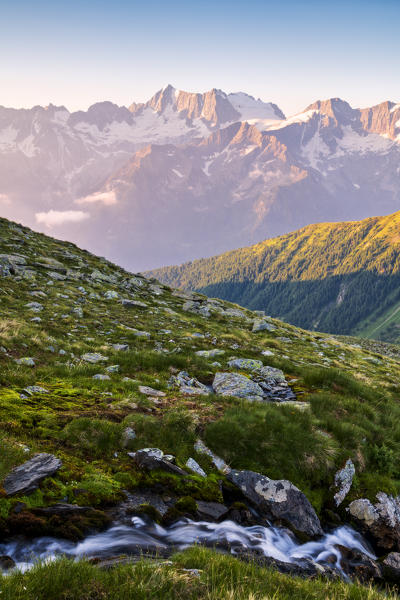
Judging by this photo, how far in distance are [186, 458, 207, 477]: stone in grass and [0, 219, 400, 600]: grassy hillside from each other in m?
0.15

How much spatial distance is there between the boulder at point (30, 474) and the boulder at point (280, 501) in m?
4.45

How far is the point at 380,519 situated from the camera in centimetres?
866

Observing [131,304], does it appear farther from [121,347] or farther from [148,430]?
[148,430]

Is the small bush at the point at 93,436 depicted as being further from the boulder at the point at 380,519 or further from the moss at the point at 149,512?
the boulder at the point at 380,519

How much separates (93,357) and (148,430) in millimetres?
6620

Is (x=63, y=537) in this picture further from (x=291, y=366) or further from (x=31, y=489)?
(x=291, y=366)

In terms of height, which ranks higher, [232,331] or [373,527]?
[232,331]

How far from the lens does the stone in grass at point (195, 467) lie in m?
8.40

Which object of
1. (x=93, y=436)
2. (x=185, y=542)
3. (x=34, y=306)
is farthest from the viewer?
(x=34, y=306)

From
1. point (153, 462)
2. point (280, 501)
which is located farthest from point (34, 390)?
point (280, 501)

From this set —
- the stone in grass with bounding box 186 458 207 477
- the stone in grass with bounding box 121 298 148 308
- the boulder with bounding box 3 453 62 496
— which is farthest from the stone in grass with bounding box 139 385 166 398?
the stone in grass with bounding box 121 298 148 308

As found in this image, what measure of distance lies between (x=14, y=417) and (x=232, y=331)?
20.5 meters

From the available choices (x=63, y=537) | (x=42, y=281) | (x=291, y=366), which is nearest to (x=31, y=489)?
(x=63, y=537)

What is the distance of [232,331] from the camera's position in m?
27.4
